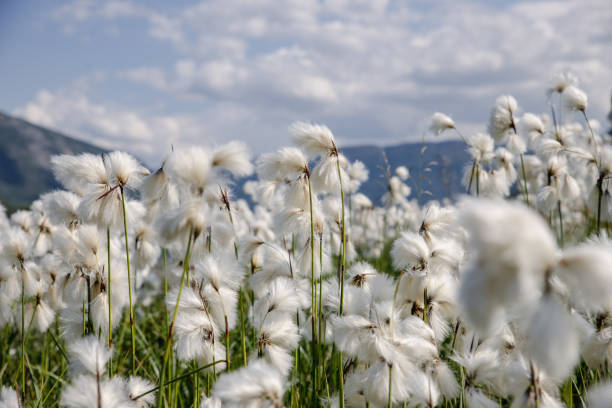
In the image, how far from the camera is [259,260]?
311 centimetres

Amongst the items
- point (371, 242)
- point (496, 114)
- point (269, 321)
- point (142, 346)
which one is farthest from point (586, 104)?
point (371, 242)

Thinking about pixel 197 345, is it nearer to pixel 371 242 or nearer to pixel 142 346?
pixel 142 346

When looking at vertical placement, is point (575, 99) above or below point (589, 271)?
above

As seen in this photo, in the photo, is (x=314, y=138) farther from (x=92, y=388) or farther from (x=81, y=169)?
(x=92, y=388)

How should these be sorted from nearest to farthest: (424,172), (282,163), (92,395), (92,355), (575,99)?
(92,395) → (92,355) → (282,163) → (575,99) → (424,172)

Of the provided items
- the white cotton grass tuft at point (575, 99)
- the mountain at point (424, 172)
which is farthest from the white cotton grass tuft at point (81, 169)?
the white cotton grass tuft at point (575, 99)

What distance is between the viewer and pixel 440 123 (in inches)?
165

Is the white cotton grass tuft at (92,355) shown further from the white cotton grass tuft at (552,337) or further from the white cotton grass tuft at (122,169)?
the white cotton grass tuft at (552,337)

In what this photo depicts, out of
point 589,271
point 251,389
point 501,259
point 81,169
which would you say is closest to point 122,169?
point 81,169

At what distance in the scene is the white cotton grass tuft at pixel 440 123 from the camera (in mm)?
4172

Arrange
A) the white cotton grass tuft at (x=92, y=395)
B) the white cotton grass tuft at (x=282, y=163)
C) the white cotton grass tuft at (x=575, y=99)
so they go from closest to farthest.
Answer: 1. the white cotton grass tuft at (x=92, y=395)
2. the white cotton grass tuft at (x=282, y=163)
3. the white cotton grass tuft at (x=575, y=99)

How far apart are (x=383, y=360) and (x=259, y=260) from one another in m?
1.45

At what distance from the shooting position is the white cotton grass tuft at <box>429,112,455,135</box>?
13.7 feet

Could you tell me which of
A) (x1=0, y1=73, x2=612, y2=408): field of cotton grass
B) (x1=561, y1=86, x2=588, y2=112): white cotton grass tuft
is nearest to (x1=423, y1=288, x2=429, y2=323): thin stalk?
(x1=0, y1=73, x2=612, y2=408): field of cotton grass
